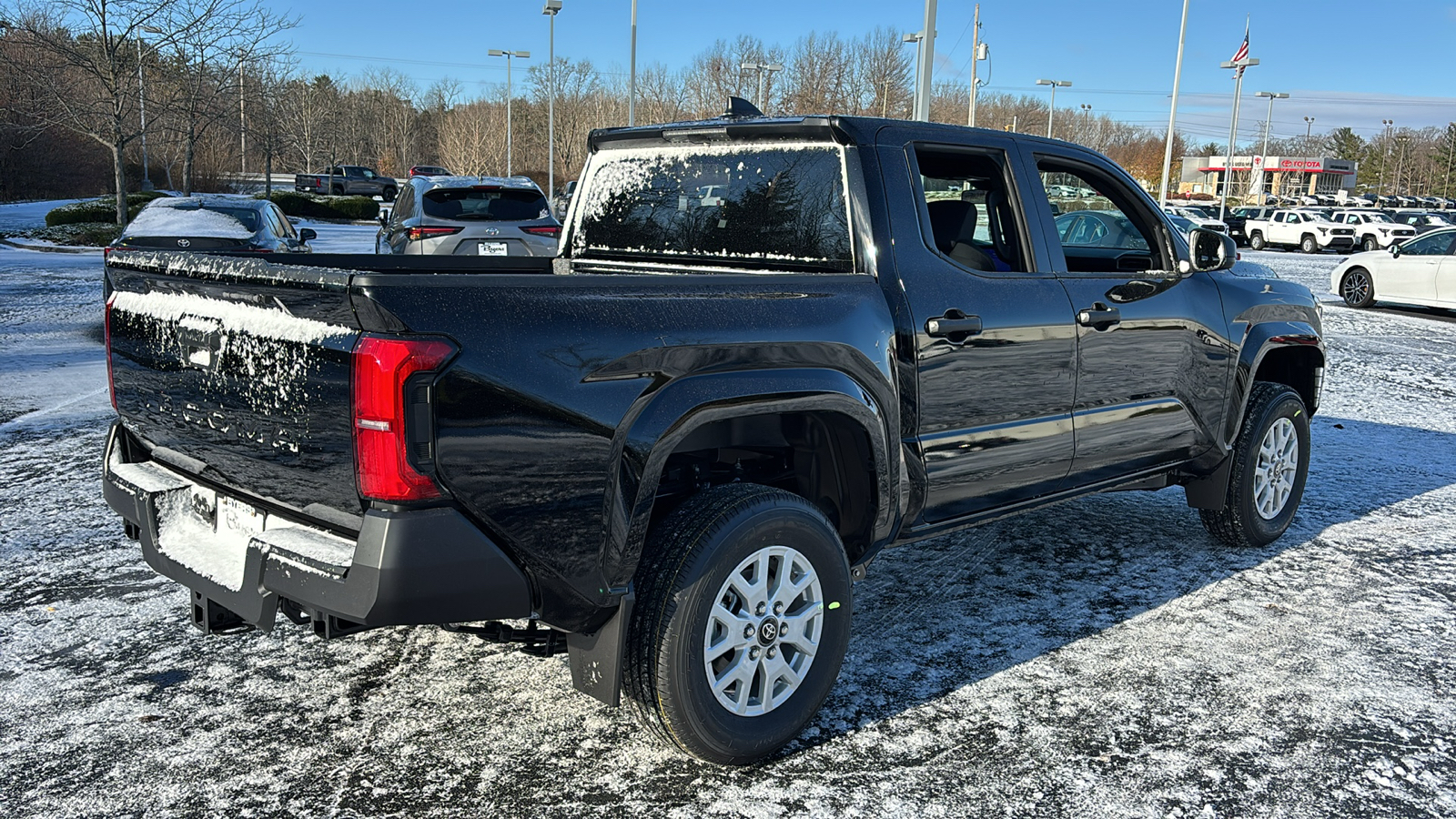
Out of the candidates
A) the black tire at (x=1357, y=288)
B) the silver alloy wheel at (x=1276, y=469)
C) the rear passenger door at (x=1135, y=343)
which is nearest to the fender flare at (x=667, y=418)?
the rear passenger door at (x=1135, y=343)

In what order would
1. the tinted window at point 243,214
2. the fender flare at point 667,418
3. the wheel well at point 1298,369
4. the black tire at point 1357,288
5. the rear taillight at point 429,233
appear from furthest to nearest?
the black tire at point 1357,288 → the tinted window at point 243,214 → the rear taillight at point 429,233 → the wheel well at point 1298,369 → the fender flare at point 667,418

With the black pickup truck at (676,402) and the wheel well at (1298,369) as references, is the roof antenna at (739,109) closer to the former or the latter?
the black pickup truck at (676,402)

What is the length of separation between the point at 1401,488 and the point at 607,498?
605 cm

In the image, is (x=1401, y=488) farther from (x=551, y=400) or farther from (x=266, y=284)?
(x=266, y=284)

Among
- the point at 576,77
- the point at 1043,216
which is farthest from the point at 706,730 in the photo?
the point at 576,77

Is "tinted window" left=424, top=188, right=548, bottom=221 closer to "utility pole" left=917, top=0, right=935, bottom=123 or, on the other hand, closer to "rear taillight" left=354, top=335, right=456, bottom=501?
"utility pole" left=917, top=0, right=935, bottom=123

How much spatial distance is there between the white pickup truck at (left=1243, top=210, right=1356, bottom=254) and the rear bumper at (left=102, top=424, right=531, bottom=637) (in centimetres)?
4107

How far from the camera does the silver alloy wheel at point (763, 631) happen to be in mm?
3166

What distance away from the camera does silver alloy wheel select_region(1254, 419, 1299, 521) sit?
553 centimetres

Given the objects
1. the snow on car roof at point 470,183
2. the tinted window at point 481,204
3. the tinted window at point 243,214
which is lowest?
the tinted window at point 243,214

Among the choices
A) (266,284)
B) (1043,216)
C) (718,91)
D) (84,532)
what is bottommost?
(84,532)

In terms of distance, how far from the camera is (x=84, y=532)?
5.23 m

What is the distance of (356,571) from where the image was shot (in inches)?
101

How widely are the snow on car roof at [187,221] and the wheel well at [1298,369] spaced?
1065 cm
